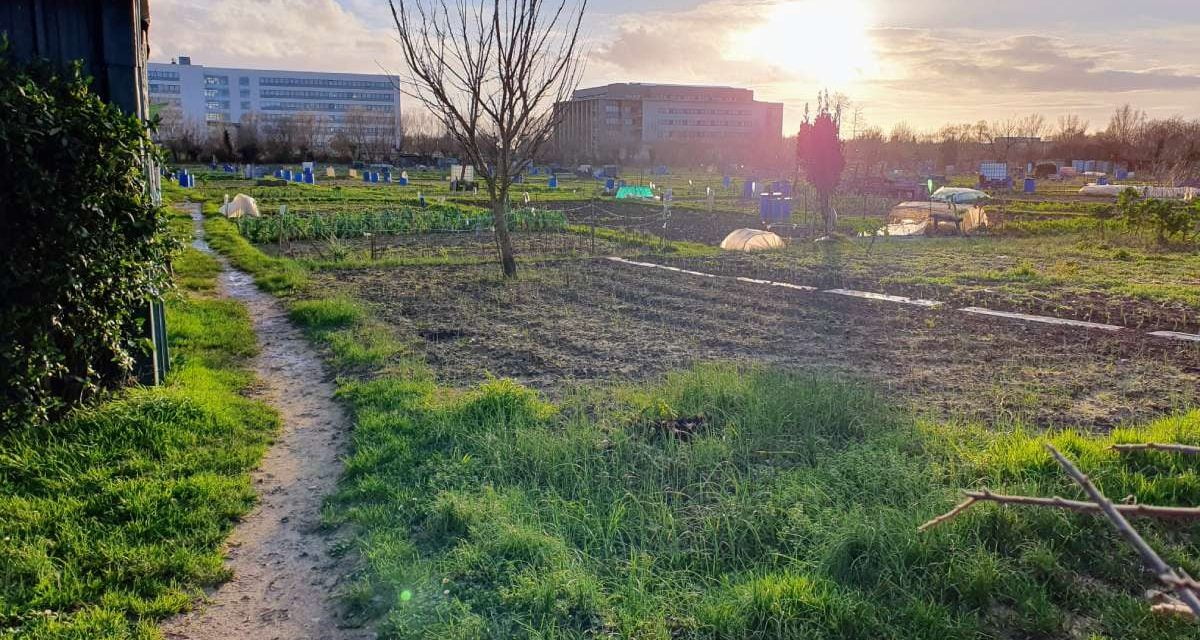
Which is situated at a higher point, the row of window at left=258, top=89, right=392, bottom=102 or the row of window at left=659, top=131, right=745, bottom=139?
the row of window at left=258, top=89, right=392, bottom=102

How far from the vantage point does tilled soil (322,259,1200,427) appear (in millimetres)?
5965

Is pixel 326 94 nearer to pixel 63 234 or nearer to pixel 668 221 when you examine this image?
pixel 668 221

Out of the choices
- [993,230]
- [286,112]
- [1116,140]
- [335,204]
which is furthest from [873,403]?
[286,112]

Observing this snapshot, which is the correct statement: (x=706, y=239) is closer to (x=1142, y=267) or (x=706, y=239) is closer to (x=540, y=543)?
(x=1142, y=267)

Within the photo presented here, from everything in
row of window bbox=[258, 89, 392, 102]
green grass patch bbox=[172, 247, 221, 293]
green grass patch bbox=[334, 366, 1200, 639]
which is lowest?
green grass patch bbox=[334, 366, 1200, 639]

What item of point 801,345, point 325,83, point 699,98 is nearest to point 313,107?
point 325,83

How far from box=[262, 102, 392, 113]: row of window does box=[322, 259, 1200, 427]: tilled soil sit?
380 feet

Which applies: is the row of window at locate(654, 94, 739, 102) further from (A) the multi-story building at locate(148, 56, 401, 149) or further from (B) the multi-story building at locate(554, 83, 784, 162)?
(A) the multi-story building at locate(148, 56, 401, 149)

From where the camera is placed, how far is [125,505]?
4.16 m

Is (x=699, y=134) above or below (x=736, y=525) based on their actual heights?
above

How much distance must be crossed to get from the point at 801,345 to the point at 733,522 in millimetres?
4098

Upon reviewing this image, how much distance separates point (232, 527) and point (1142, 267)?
1446 cm

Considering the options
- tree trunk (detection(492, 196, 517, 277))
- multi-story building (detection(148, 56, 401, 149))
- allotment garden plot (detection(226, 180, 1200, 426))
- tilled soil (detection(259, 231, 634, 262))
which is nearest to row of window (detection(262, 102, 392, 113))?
multi-story building (detection(148, 56, 401, 149))

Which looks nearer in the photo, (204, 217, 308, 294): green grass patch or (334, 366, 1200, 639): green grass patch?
(334, 366, 1200, 639): green grass patch
